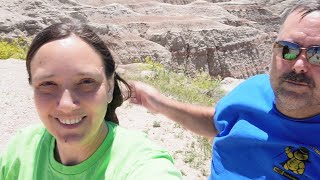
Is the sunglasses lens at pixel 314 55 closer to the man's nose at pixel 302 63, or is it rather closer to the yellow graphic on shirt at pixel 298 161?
the man's nose at pixel 302 63

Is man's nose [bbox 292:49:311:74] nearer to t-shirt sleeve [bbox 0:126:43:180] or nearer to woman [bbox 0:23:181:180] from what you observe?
woman [bbox 0:23:181:180]

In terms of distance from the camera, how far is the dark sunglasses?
2.61 meters

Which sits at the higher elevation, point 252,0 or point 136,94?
point 136,94

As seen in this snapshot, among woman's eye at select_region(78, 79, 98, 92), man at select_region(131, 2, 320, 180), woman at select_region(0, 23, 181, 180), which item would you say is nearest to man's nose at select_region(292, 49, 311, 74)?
man at select_region(131, 2, 320, 180)

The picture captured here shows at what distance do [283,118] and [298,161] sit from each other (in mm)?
263

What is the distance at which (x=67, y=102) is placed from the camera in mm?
1939

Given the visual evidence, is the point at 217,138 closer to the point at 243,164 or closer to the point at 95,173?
the point at 243,164

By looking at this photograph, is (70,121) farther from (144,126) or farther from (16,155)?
(144,126)

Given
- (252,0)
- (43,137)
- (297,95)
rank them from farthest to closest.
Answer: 1. (252,0)
2. (297,95)
3. (43,137)

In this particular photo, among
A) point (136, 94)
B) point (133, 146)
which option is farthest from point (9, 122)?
point (133, 146)

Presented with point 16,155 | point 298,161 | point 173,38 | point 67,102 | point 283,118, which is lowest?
point 173,38

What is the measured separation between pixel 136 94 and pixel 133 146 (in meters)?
1.27

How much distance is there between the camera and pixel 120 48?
73.5ft

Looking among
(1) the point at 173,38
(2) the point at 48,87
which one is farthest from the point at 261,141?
(1) the point at 173,38
